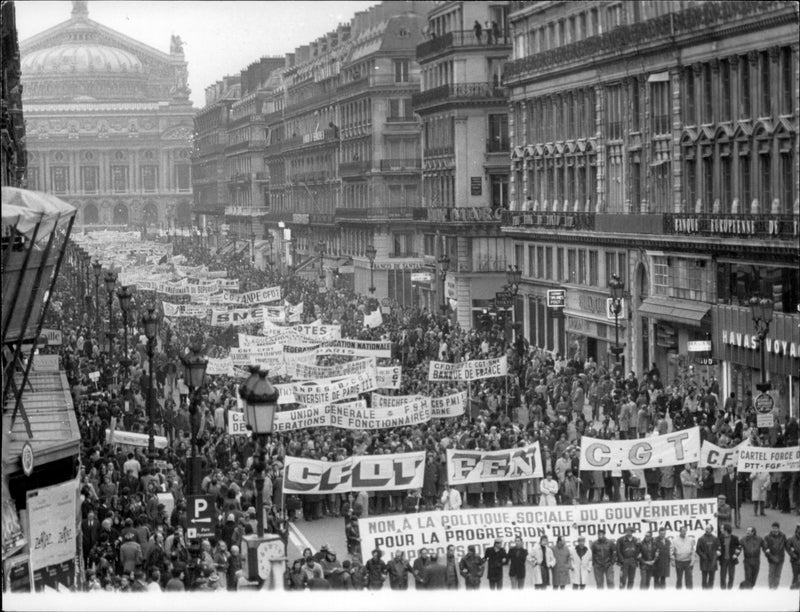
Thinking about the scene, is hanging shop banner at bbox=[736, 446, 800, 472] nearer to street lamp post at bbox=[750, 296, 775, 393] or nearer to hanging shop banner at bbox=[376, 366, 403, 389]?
street lamp post at bbox=[750, 296, 775, 393]

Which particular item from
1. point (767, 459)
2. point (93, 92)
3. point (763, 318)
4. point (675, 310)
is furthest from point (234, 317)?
point (93, 92)

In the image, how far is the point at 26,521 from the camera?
26.5 metres

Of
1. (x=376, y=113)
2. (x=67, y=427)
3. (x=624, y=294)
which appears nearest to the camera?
(x=67, y=427)

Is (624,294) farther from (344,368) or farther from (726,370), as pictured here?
(344,368)

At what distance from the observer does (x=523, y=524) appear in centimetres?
2781

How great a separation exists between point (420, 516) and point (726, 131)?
96.9ft

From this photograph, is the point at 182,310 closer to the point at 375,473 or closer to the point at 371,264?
the point at 371,264

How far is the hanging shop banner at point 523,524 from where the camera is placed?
2705 cm

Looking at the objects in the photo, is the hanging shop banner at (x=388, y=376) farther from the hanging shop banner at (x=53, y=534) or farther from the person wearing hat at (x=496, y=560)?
the hanging shop banner at (x=53, y=534)

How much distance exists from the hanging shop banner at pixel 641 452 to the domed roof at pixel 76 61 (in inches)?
3828

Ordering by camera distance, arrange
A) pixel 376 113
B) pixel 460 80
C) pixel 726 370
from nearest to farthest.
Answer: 1. pixel 726 370
2. pixel 460 80
3. pixel 376 113

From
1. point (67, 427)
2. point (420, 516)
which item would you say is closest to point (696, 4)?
point (67, 427)

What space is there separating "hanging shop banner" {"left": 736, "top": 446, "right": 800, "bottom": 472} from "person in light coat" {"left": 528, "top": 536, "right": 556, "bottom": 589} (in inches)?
215

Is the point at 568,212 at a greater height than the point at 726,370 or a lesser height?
greater
